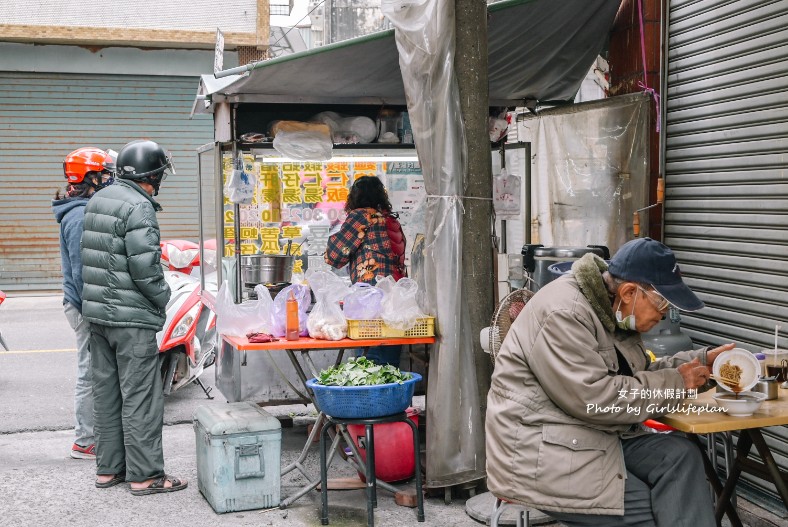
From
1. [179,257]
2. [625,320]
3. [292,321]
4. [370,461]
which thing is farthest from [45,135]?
[625,320]

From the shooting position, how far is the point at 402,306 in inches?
219

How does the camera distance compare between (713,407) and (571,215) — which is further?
(571,215)

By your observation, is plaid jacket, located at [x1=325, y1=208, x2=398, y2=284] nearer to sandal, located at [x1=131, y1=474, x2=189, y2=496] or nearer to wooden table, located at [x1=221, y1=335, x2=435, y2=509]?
wooden table, located at [x1=221, y1=335, x2=435, y2=509]

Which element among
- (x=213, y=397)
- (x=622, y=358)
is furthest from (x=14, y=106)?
(x=622, y=358)

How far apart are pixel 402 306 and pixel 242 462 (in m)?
1.34

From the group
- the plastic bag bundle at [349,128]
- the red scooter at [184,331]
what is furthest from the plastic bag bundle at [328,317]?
the red scooter at [184,331]

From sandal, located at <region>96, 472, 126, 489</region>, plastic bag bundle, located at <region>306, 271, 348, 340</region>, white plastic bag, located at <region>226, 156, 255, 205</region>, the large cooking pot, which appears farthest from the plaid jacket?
sandal, located at <region>96, 472, 126, 489</region>

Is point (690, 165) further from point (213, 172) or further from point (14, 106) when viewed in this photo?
point (14, 106)

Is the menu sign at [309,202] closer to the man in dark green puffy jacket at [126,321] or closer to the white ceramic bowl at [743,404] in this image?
the man in dark green puffy jacket at [126,321]

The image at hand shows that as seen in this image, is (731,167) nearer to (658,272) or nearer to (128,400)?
(658,272)

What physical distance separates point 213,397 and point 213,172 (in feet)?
7.43

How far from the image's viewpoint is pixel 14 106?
16.1 m

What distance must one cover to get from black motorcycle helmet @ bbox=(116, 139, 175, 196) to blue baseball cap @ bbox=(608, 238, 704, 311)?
3382 mm

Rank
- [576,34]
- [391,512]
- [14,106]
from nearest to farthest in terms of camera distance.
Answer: [391,512]
[576,34]
[14,106]
